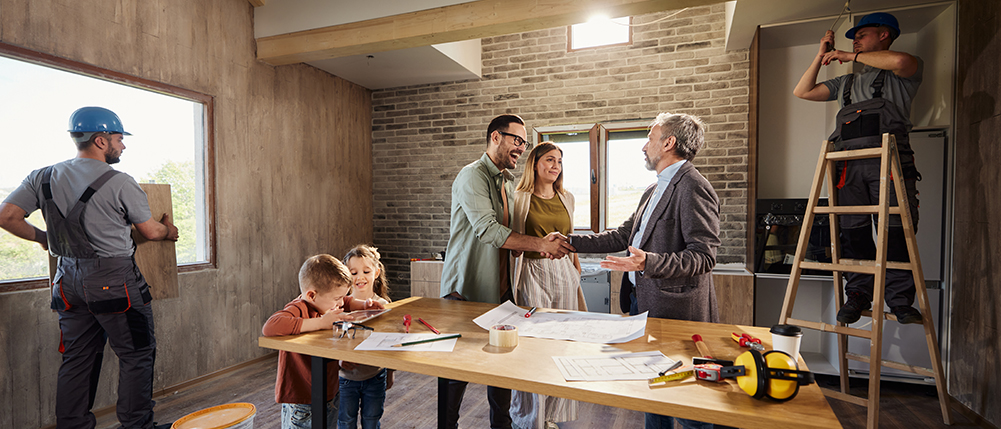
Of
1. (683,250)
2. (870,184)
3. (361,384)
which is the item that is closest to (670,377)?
(683,250)

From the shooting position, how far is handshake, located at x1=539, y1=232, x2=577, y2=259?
2.26 meters

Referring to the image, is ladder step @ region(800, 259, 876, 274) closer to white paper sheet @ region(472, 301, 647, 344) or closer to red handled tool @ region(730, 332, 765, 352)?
red handled tool @ region(730, 332, 765, 352)

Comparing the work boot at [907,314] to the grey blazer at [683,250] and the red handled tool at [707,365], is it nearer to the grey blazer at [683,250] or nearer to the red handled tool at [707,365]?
the grey blazer at [683,250]

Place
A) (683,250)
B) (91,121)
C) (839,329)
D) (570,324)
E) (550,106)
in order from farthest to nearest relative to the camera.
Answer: (550,106), (91,121), (839,329), (683,250), (570,324)

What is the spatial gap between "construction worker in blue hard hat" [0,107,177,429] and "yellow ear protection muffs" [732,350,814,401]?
9.71 ft

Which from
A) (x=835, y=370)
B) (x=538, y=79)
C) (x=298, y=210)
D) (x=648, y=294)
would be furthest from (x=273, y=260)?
(x=835, y=370)

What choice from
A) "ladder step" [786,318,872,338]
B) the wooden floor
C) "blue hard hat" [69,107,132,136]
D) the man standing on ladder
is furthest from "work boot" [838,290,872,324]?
"blue hard hat" [69,107,132,136]

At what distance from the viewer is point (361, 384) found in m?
2.09

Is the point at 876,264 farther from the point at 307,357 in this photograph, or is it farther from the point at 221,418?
the point at 221,418

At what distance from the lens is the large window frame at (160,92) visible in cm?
249

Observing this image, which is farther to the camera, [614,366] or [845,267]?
[845,267]

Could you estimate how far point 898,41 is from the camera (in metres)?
3.46

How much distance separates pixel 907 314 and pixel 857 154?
0.95 meters

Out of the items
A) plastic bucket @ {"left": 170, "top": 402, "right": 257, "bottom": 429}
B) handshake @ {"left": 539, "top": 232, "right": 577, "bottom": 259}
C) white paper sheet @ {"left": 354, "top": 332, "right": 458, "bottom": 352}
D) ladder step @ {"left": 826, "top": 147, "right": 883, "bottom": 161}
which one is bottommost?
plastic bucket @ {"left": 170, "top": 402, "right": 257, "bottom": 429}
